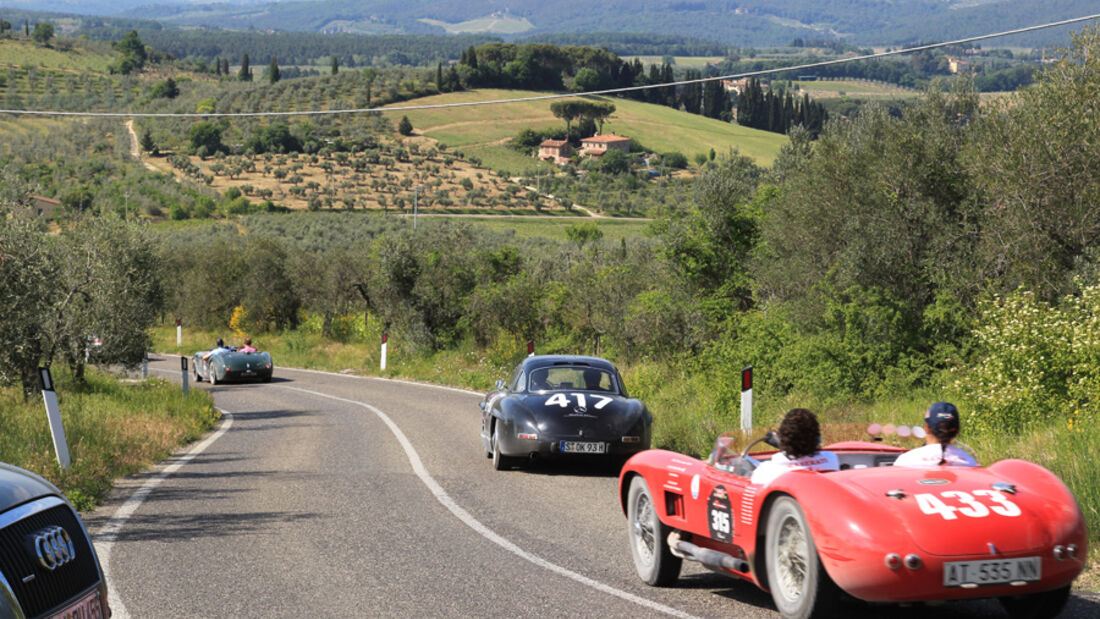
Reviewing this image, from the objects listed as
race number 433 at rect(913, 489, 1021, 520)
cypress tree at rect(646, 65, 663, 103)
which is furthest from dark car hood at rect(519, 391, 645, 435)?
cypress tree at rect(646, 65, 663, 103)

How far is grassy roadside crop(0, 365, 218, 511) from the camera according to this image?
12016 mm

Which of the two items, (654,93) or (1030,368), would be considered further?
(654,93)

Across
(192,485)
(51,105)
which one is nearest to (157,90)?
(51,105)

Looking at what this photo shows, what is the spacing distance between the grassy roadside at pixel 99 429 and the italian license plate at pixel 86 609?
234 inches

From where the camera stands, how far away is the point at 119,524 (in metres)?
9.93

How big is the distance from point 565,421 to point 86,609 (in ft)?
26.4

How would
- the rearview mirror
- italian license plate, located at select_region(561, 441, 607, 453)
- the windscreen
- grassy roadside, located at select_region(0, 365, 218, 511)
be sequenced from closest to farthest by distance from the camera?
1. the rearview mirror
2. grassy roadside, located at select_region(0, 365, 218, 511)
3. italian license plate, located at select_region(561, 441, 607, 453)
4. the windscreen

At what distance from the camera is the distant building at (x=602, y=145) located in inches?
5275

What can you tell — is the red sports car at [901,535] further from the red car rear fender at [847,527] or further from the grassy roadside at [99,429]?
the grassy roadside at [99,429]

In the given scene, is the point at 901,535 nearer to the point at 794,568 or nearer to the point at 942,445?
the point at 794,568

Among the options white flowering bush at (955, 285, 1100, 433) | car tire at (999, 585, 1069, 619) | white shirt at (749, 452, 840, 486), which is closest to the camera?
car tire at (999, 585, 1069, 619)

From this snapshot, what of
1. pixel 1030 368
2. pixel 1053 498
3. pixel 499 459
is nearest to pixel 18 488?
pixel 1053 498

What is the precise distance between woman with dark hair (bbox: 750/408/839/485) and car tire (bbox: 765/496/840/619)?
1.26ft

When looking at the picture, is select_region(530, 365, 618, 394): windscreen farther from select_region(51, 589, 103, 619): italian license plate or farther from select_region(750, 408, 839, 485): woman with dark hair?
select_region(51, 589, 103, 619): italian license plate
